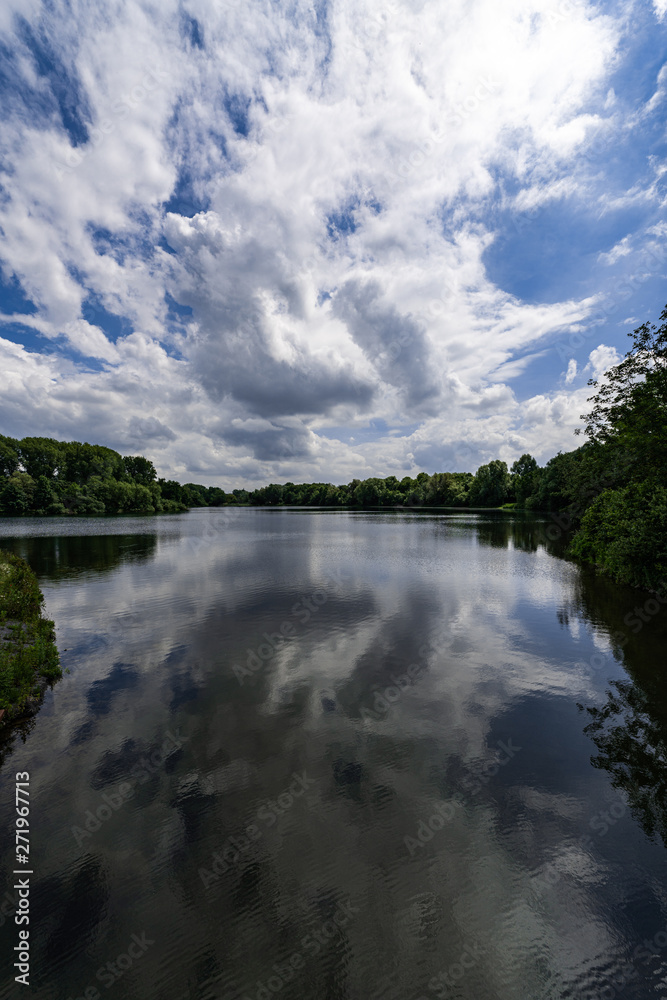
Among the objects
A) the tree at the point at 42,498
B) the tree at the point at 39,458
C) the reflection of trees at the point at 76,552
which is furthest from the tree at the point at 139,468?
the reflection of trees at the point at 76,552

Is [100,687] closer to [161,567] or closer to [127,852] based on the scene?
[127,852]

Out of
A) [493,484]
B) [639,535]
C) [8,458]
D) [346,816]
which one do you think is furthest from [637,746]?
[8,458]

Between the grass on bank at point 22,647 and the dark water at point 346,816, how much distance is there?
2.68 feet

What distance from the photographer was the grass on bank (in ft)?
35.1

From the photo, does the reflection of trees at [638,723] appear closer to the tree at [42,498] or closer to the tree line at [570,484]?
the tree line at [570,484]

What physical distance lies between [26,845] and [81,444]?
18891 cm

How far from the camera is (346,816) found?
710 cm

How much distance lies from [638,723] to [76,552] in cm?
4470

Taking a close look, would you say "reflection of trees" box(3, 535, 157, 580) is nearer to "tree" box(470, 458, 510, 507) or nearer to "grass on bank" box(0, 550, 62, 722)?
"grass on bank" box(0, 550, 62, 722)

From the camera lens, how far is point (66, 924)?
209 inches

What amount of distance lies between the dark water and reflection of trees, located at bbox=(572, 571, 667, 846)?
0.06 metres

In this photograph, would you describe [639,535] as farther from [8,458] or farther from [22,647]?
[8,458]

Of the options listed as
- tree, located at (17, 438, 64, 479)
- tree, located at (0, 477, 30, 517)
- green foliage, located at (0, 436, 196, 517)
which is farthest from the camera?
tree, located at (17, 438, 64, 479)

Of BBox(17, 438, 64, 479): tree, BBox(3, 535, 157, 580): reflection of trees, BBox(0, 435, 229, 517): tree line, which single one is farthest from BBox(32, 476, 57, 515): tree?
BBox(3, 535, 157, 580): reflection of trees
